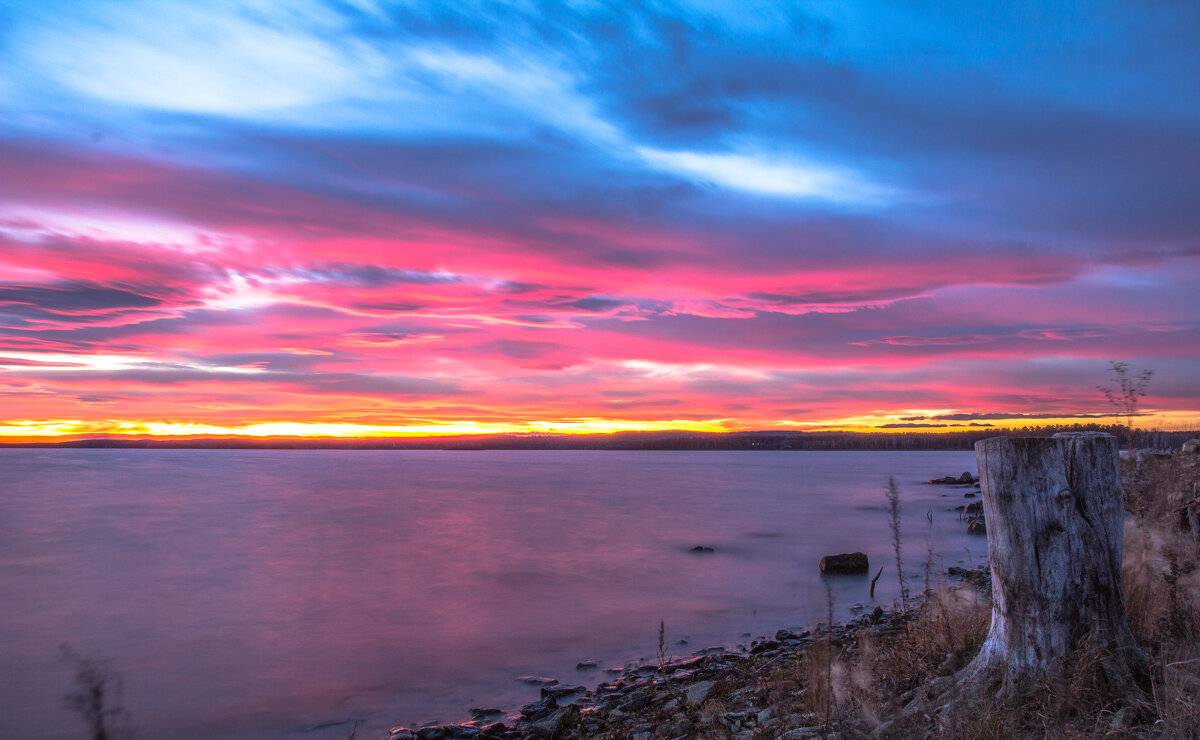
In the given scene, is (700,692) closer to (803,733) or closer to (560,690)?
(560,690)

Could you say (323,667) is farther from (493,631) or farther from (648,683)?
(648,683)

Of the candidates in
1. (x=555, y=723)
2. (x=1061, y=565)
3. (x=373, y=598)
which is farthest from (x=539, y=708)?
(x=373, y=598)

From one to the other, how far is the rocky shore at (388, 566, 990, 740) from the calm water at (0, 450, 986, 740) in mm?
902

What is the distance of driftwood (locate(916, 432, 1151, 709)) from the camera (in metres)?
4.77

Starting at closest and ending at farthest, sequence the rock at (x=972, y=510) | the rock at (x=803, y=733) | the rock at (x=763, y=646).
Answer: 1. the rock at (x=803, y=733)
2. the rock at (x=763, y=646)
3. the rock at (x=972, y=510)

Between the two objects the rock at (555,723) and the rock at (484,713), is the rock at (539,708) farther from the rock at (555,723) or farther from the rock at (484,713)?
the rock at (555,723)

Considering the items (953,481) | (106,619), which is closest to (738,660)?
(106,619)

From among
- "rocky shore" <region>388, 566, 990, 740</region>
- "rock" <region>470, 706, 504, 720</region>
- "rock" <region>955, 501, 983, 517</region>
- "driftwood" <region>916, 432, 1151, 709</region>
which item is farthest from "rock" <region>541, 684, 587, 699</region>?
"rock" <region>955, 501, 983, 517</region>

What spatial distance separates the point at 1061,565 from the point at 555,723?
5.96 m

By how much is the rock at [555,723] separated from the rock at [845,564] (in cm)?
1333

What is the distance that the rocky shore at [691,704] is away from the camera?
21.4ft

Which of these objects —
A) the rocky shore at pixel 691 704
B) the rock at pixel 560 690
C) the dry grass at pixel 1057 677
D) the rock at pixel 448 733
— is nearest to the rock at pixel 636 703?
the rocky shore at pixel 691 704

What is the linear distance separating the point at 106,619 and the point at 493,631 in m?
9.67

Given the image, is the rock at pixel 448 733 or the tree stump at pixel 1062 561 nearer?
the tree stump at pixel 1062 561
